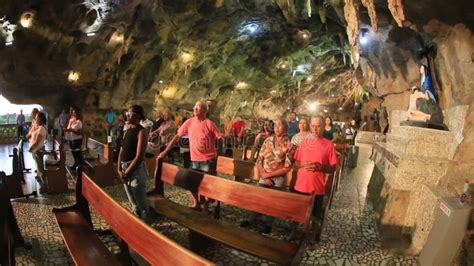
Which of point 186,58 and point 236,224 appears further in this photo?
point 186,58

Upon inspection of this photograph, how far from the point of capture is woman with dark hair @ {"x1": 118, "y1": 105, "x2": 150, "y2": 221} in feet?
13.2

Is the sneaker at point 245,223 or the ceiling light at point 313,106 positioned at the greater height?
the ceiling light at point 313,106

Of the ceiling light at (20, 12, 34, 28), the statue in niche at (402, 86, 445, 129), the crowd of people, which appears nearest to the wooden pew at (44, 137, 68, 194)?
the crowd of people

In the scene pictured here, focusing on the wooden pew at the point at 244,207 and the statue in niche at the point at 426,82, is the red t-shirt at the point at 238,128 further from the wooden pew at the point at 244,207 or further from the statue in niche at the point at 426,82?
the wooden pew at the point at 244,207

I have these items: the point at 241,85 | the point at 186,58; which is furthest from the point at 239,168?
the point at 241,85

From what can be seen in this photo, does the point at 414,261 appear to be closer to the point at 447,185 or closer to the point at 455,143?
the point at 447,185

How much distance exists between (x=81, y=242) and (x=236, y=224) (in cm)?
244

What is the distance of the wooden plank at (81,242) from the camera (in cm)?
267

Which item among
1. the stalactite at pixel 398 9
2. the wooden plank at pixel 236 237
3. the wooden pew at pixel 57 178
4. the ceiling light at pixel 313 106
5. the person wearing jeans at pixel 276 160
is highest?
the stalactite at pixel 398 9

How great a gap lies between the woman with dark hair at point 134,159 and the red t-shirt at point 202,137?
96 centimetres

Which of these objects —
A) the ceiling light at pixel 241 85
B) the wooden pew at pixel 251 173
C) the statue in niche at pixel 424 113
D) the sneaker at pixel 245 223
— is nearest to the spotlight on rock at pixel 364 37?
the statue in niche at pixel 424 113

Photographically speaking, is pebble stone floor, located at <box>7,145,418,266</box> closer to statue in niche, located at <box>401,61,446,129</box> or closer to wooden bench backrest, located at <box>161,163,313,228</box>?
wooden bench backrest, located at <box>161,163,313,228</box>

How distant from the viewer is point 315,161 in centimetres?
399

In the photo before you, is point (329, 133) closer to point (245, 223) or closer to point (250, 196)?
point (245, 223)
